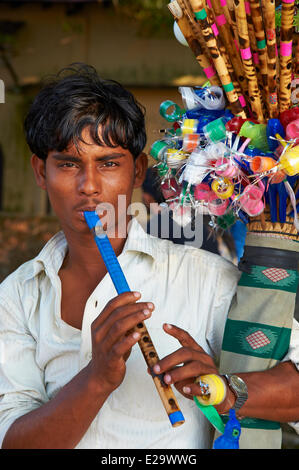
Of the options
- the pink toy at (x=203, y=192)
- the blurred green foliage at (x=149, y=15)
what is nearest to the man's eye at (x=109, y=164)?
the pink toy at (x=203, y=192)

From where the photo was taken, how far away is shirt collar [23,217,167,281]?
1.75m

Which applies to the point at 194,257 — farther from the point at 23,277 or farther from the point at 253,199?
the point at 23,277

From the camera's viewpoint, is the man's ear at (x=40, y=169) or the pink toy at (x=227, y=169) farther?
the man's ear at (x=40, y=169)

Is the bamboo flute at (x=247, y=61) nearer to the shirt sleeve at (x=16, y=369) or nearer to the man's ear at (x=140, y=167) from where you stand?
the man's ear at (x=140, y=167)

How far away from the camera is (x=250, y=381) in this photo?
4.64 feet

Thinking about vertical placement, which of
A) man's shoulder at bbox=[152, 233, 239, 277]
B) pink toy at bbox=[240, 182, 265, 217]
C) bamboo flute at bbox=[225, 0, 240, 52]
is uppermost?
bamboo flute at bbox=[225, 0, 240, 52]

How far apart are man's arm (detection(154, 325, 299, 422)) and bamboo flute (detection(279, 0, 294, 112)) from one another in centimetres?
66

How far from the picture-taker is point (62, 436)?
4.98 ft

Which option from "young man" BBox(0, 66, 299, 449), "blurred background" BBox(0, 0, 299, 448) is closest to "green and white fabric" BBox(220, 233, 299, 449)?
"young man" BBox(0, 66, 299, 449)

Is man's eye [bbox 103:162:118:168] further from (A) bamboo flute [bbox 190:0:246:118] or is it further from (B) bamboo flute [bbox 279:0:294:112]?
(B) bamboo flute [bbox 279:0:294:112]

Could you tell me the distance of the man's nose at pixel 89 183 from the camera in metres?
1.64

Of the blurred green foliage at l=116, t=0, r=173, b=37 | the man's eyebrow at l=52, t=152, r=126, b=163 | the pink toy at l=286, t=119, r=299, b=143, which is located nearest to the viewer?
the pink toy at l=286, t=119, r=299, b=143

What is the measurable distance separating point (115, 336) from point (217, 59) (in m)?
0.77
